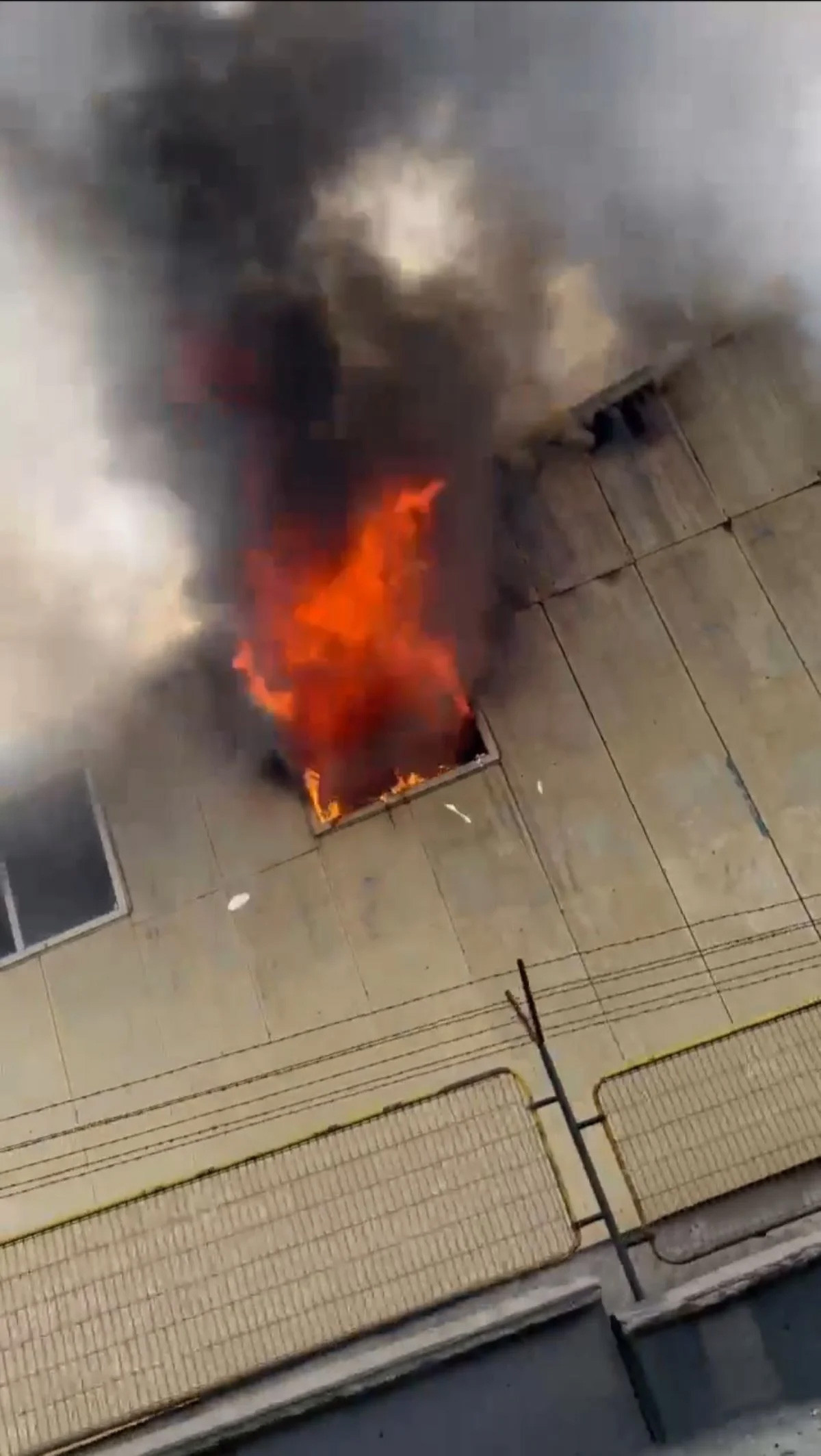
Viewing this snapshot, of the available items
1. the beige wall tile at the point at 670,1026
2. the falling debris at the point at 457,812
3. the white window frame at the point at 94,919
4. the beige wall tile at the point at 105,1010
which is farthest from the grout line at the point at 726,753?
the white window frame at the point at 94,919

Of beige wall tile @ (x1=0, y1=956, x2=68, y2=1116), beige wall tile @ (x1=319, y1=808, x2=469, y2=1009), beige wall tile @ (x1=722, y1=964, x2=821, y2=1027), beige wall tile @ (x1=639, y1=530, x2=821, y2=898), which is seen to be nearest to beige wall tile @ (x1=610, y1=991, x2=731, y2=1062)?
beige wall tile @ (x1=722, y1=964, x2=821, y2=1027)

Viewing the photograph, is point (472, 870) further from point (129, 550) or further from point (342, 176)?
point (342, 176)

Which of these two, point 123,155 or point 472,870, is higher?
point 123,155

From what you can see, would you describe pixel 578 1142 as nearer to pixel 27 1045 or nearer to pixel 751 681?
pixel 751 681

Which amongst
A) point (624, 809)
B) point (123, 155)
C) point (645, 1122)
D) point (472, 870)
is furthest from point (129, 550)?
point (645, 1122)

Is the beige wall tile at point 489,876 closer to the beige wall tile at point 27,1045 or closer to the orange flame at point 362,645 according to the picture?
the orange flame at point 362,645
